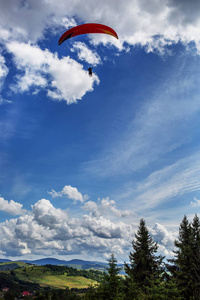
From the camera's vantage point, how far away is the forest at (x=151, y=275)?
14.1m

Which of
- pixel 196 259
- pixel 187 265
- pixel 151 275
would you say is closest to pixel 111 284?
pixel 151 275

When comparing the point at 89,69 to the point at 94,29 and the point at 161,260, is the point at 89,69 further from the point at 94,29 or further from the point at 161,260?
the point at 161,260

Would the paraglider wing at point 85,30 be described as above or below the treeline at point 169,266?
above

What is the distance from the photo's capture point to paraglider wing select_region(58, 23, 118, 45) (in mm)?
32281

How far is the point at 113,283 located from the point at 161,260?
28723 millimetres

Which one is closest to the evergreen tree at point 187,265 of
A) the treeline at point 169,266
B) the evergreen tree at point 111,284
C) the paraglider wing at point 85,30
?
the treeline at point 169,266

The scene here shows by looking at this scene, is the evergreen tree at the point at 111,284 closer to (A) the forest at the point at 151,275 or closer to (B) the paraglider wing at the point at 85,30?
(A) the forest at the point at 151,275

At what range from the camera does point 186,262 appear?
104 ft

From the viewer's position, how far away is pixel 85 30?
32.8 metres

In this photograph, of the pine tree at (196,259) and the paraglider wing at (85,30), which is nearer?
the pine tree at (196,259)

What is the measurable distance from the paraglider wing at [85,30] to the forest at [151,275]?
30067 mm

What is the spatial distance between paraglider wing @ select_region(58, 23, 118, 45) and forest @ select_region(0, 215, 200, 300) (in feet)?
98.6

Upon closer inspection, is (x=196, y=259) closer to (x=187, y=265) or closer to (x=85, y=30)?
(x=187, y=265)

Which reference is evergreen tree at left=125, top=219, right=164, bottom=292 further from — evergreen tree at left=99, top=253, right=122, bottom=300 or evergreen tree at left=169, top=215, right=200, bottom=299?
evergreen tree at left=99, top=253, right=122, bottom=300
